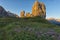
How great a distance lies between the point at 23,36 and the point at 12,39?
1720 mm

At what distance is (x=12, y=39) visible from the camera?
25328mm

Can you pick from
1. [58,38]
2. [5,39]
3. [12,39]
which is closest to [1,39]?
[5,39]

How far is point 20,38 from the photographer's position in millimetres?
24797

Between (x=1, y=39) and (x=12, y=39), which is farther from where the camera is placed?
(x=1, y=39)

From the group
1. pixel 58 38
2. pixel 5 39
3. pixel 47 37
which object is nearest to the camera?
pixel 58 38

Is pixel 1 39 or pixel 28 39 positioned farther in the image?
pixel 1 39

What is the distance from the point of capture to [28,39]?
24.0 meters

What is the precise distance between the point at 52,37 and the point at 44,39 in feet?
4.26

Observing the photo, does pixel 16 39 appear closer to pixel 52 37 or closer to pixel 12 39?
pixel 12 39

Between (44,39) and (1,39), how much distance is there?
778cm

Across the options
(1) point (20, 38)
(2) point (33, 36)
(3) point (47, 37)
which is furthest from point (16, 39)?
(3) point (47, 37)

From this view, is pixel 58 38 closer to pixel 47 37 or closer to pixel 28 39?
pixel 47 37

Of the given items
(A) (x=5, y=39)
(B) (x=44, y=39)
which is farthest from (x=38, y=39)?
(A) (x=5, y=39)

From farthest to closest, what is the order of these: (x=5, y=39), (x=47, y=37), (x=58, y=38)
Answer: (x=5, y=39) < (x=47, y=37) < (x=58, y=38)
